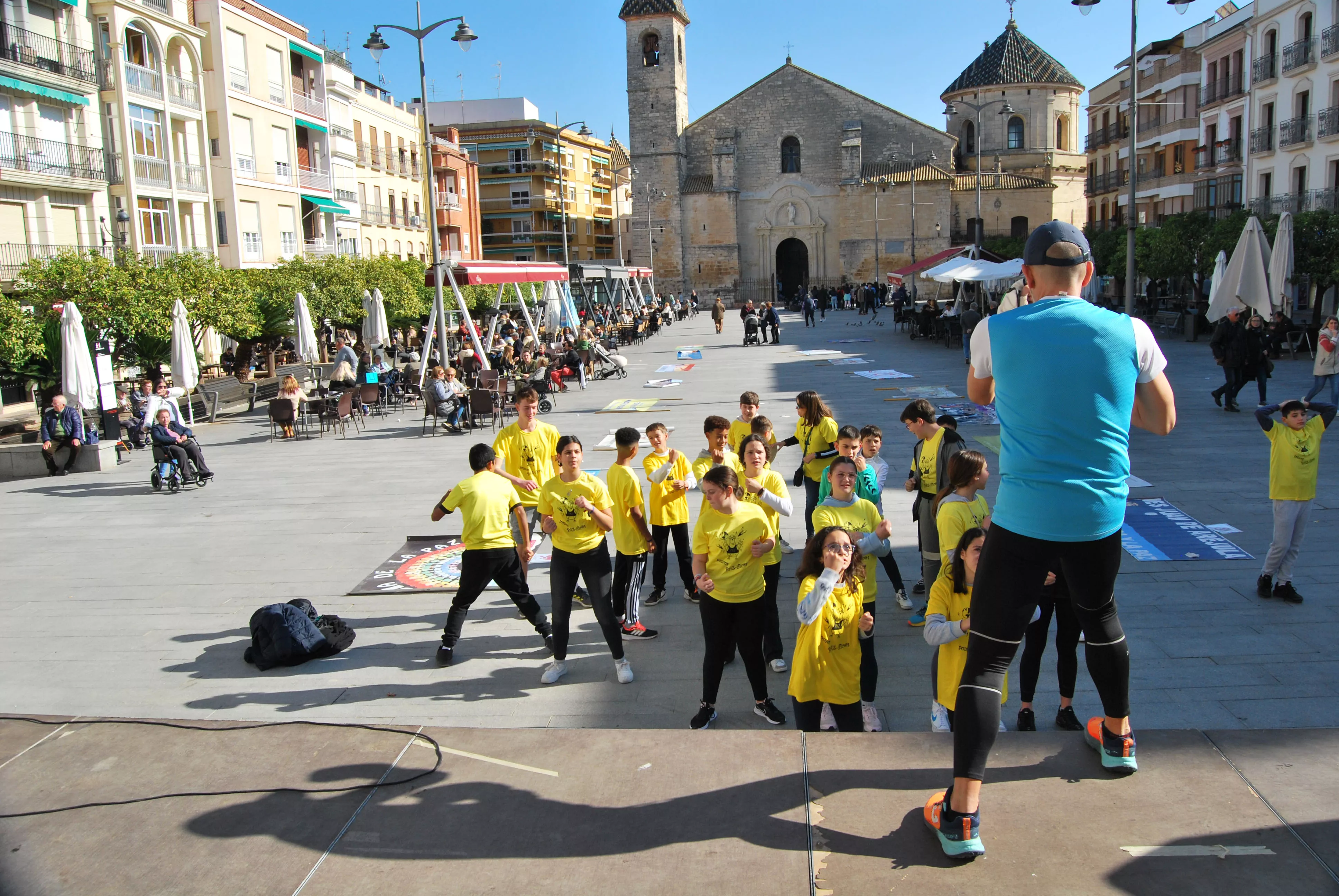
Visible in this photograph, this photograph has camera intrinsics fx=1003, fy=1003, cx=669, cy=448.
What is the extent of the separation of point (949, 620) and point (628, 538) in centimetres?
273

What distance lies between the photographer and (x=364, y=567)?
346 inches

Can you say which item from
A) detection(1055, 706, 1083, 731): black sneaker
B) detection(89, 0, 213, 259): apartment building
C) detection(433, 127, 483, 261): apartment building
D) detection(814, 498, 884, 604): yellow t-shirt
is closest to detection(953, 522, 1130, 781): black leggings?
detection(1055, 706, 1083, 731): black sneaker

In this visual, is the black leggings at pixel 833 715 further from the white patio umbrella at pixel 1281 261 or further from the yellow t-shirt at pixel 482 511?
the white patio umbrella at pixel 1281 261

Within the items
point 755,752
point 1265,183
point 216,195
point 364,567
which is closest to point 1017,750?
point 755,752

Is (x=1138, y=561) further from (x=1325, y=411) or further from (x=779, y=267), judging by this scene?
(x=779, y=267)

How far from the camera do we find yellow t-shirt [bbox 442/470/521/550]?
20.5 ft

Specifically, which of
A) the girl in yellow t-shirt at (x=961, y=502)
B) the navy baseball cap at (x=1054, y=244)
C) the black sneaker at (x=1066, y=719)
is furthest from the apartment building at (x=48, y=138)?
the navy baseball cap at (x=1054, y=244)

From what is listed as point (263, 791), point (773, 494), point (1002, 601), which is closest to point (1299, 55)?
point (773, 494)

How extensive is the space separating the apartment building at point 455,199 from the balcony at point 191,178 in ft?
70.4

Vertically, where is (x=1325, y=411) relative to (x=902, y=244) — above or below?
below

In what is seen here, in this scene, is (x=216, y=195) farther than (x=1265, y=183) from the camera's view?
No

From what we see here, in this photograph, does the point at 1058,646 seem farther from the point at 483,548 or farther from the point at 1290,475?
the point at 483,548

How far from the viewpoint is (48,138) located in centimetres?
2628

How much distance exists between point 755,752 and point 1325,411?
5.25 m
